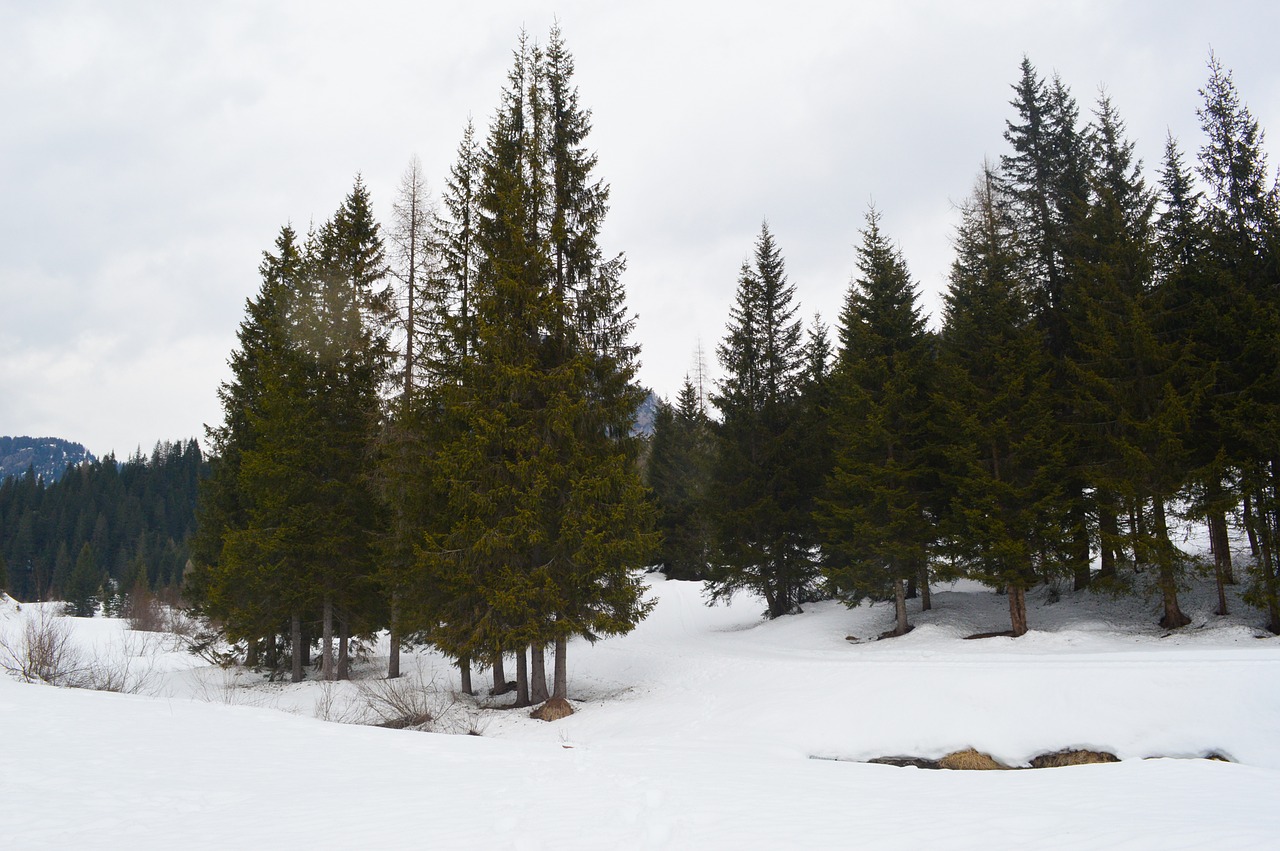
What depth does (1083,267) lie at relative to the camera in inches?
742

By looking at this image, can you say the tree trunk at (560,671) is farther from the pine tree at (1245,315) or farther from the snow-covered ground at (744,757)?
the pine tree at (1245,315)

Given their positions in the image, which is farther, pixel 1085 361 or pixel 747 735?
pixel 1085 361

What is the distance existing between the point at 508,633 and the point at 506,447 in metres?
4.45

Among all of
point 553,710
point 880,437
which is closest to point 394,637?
point 553,710

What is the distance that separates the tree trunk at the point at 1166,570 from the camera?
1669 cm

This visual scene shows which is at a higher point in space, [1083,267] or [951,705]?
[1083,267]

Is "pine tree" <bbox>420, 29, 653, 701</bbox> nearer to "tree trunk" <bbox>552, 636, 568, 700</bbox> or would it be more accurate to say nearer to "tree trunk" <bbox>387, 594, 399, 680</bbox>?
"tree trunk" <bbox>552, 636, 568, 700</bbox>

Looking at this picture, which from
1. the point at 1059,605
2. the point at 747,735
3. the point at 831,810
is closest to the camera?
the point at 831,810

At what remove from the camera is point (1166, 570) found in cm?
1689

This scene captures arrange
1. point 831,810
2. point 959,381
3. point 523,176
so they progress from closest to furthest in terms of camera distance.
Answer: point 831,810 < point 523,176 < point 959,381

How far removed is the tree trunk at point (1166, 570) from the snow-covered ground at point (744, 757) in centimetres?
51

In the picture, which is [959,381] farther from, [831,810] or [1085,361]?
[831,810]

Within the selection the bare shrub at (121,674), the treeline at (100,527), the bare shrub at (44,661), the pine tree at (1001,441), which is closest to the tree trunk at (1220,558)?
the pine tree at (1001,441)

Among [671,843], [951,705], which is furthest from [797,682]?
[671,843]
